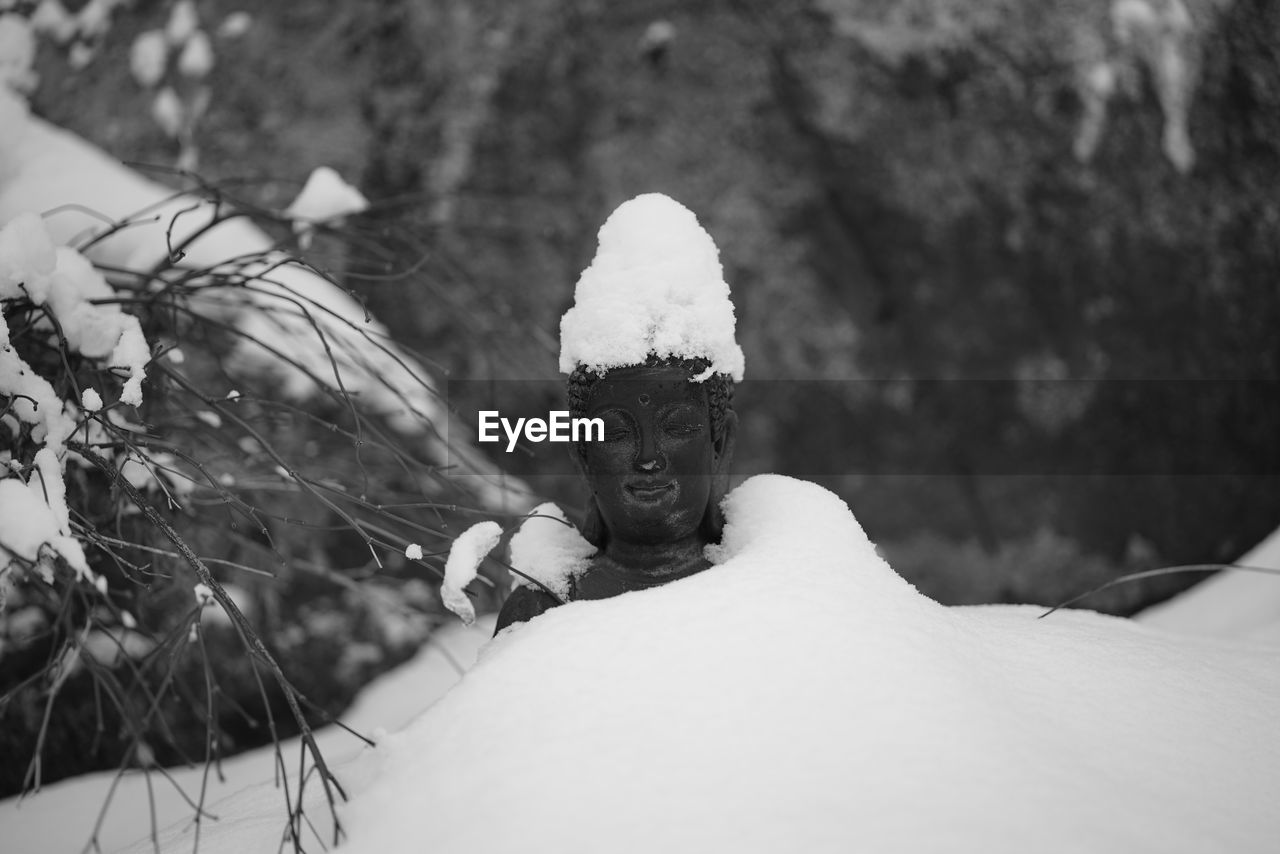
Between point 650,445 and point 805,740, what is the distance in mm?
541

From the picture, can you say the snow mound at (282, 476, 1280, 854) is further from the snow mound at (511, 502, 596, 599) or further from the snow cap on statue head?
the snow cap on statue head

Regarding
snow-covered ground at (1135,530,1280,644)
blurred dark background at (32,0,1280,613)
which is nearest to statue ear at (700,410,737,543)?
snow-covered ground at (1135,530,1280,644)

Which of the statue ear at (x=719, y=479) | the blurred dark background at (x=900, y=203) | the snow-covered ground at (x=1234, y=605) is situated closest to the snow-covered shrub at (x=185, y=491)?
the statue ear at (x=719, y=479)

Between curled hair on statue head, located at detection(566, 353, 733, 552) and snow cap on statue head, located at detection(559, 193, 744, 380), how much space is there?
0.01 metres

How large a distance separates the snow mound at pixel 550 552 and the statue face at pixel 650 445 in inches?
5.1

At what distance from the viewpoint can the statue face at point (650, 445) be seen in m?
1.42

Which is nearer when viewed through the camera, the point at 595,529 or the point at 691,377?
the point at 691,377

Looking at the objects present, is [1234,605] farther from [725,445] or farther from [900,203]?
[725,445]

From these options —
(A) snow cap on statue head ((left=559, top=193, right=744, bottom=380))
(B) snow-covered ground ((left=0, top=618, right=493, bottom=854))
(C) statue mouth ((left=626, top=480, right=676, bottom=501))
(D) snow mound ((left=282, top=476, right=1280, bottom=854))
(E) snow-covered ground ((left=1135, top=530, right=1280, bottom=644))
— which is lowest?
(B) snow-covered ground ((left=0, top=618, right=493, bottom=854))

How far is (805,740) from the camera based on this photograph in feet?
3.24

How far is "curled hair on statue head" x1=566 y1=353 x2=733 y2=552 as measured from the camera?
144cm

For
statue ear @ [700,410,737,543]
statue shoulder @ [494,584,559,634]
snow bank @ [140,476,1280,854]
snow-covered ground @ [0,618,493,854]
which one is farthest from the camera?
snow-covered ground @ [0,618,493,854]

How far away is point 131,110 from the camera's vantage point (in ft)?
9.91

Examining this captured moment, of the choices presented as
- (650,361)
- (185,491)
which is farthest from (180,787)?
(650,361)
